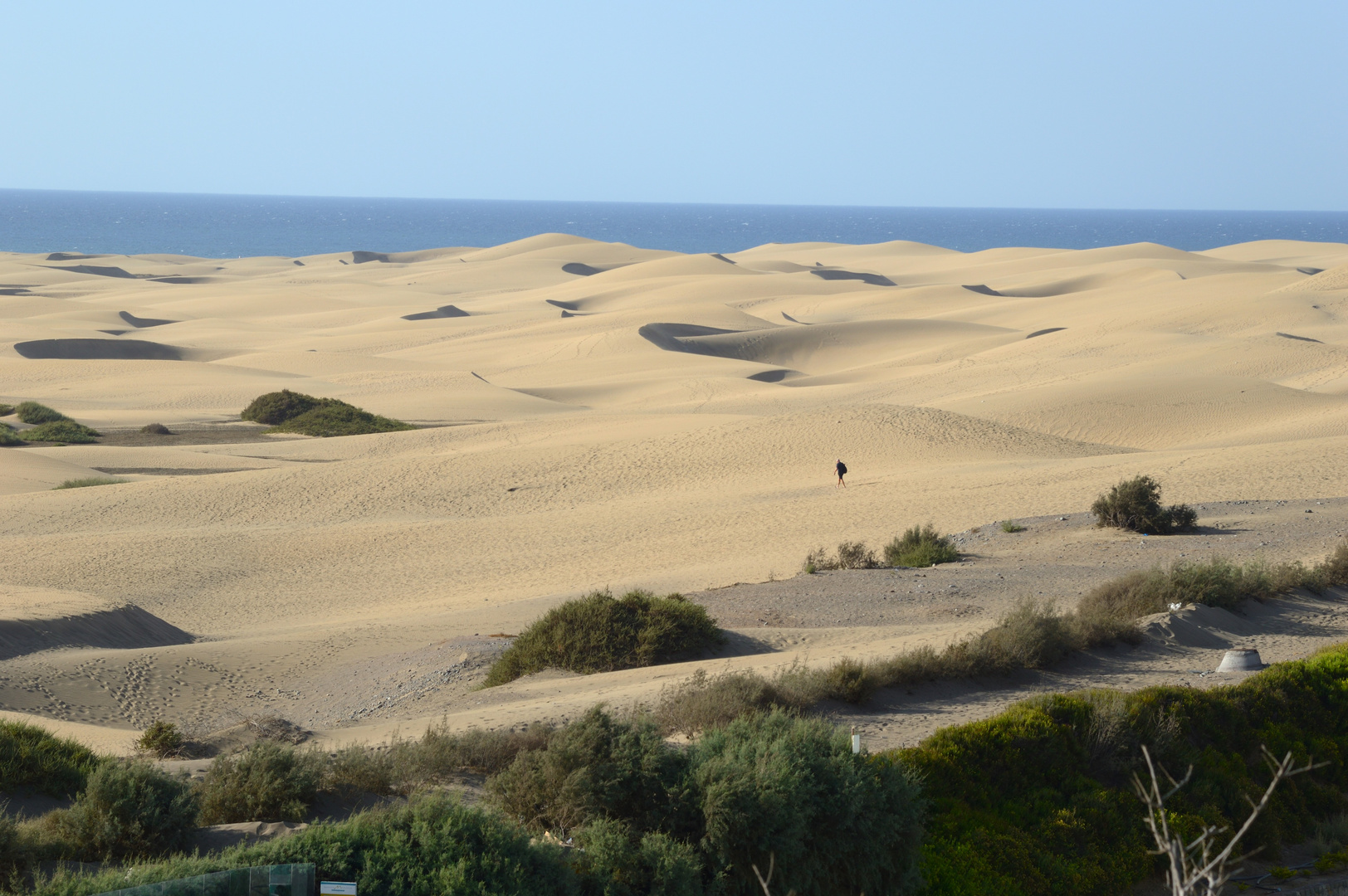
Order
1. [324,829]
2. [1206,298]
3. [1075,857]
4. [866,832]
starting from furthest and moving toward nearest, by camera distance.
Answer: [1206,298] → [1075,857] → [866,832] → [324,829]

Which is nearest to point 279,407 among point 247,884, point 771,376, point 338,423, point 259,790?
point 338,423

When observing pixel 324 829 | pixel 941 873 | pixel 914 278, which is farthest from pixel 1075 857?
pixel 914 278

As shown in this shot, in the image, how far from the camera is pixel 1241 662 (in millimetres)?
10445

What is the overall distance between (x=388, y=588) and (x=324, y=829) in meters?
11.7

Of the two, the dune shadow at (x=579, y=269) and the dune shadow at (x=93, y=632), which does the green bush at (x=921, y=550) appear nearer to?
the dune shadow at (x=93, y=632)

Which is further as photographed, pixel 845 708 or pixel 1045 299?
pixel 1045 299

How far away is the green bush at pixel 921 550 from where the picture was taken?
15.5 meters

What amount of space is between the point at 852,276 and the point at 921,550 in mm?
A: 69755

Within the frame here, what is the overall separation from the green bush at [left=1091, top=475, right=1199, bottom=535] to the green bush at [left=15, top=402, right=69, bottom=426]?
26.1 m

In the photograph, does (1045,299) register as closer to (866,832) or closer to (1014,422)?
(1014,422)

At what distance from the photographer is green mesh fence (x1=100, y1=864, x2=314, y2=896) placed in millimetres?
4578

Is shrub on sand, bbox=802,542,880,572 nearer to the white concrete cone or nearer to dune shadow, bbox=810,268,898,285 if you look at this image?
the white concrete cone

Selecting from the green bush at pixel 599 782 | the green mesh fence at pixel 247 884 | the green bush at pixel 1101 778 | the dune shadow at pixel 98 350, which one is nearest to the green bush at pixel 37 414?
the dune shadow at pixel 98 350

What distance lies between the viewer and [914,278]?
8919cm
